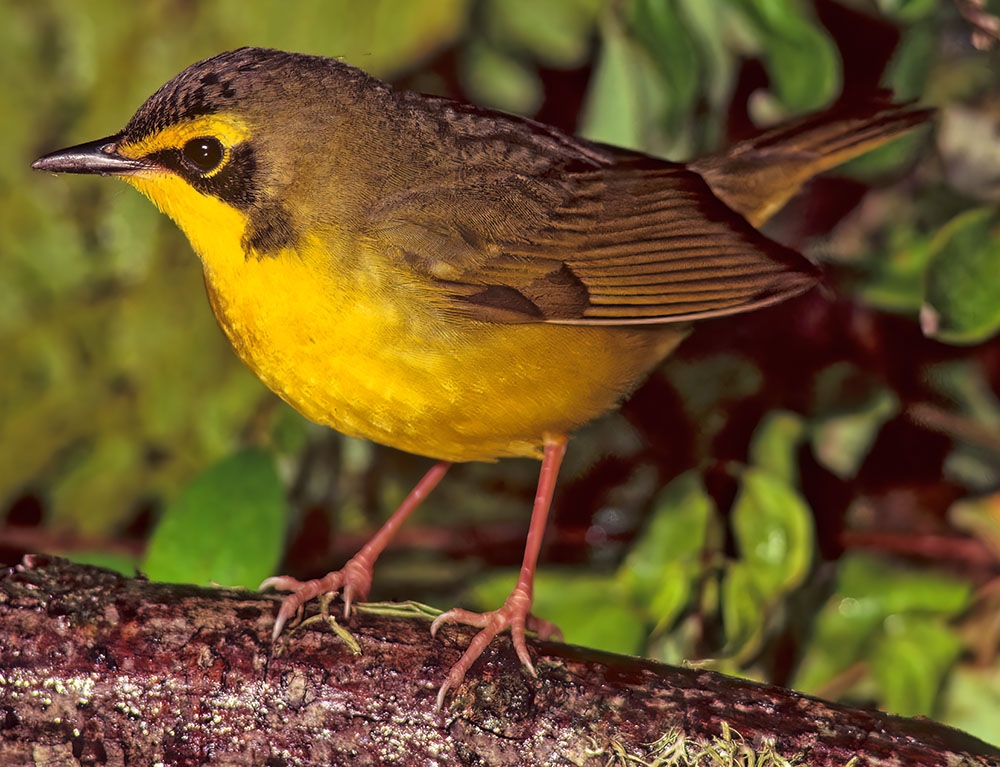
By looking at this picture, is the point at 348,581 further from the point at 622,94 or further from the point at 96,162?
the point at 622,94

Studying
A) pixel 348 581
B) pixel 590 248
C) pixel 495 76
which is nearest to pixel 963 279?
pixel 590 248

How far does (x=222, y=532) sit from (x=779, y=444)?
1869 millimetres

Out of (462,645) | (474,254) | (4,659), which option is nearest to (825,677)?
(462,645)

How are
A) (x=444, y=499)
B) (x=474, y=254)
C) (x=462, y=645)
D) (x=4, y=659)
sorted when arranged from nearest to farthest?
1. (x=4, y=659)
2. (x=462, y=645)
3. (x=474, y=254)
4. (x=444, y=499)

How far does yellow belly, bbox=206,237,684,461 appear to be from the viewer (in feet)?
7.89

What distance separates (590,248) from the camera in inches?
117

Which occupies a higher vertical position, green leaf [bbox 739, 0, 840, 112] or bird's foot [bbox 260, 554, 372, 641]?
green leaf [bbox 739, 0, 840, 112]

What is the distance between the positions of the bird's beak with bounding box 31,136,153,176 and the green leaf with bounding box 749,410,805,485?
219 centimetres

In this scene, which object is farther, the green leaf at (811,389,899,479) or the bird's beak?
the green leaf at (811,389,899,479)

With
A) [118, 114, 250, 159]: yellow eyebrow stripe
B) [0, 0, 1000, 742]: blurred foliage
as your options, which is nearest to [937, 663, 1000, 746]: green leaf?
[0, 0, 1000, 742]: blurred foliage

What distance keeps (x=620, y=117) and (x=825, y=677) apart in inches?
76.3

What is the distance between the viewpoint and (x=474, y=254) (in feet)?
9.00

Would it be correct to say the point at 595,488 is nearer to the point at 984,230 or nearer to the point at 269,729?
the point at 984,230

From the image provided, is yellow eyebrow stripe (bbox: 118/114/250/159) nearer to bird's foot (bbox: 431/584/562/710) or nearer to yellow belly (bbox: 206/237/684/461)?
yellow belly (bbox: 206/237/684/461)
